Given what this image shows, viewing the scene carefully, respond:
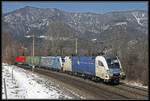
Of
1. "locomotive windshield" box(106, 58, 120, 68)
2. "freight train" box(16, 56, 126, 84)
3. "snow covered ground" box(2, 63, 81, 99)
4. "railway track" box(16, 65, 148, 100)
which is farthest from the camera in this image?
"locomotive windshield" box(106, 58, 120, 68)

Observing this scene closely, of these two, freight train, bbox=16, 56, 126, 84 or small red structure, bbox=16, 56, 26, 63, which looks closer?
freight train, bbox=16, 56, 126, 84

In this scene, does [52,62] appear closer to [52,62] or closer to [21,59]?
[52,62]

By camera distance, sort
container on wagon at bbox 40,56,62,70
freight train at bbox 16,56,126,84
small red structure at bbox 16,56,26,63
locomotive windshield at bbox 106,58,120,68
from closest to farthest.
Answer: freight train at bbox 16,56,126,84, locomotive windshield at bbox 106,58,120,68, container on wagon at bbox 40,56,62,70, small red structure at bbox 16,56,26,63

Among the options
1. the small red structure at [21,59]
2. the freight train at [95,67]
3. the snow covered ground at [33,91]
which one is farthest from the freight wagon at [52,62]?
the small red structure at [21,59]

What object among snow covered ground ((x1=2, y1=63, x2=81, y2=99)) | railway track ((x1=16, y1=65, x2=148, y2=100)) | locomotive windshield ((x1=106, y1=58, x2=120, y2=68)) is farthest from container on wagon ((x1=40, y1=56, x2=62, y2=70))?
railway track ((x1=16, y1=65, x2=148, y2=100))

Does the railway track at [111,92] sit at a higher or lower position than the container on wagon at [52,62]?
higher

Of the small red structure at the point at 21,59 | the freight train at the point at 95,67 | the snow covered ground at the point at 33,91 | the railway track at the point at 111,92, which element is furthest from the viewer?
the small red structure at the point at 21,59

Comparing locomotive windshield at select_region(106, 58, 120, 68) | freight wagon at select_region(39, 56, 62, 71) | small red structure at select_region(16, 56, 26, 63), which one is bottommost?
small red structure at select_region(16, 56, 26, 63)

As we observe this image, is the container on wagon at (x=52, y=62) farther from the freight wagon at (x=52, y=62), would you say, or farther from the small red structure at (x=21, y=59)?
the small red structure at (x=21, y=59)

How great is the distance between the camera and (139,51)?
138 ft

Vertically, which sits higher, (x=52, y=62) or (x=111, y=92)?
(x=111, y=92)

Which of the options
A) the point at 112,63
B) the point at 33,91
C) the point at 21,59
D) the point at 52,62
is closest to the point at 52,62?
the point at 52,62

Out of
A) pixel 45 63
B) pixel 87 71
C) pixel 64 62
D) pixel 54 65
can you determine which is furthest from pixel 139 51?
pixel 45 63

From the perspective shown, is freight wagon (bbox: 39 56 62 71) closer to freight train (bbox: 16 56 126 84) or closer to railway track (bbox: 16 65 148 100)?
freight train (bbox: 16 56 126 84)
